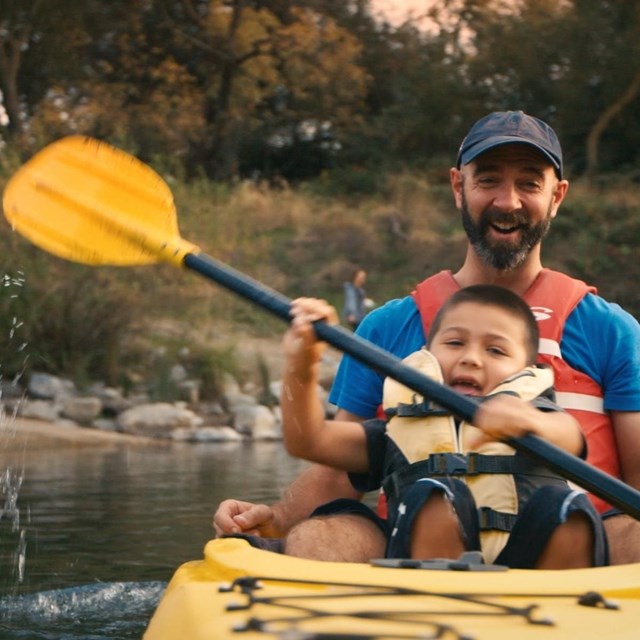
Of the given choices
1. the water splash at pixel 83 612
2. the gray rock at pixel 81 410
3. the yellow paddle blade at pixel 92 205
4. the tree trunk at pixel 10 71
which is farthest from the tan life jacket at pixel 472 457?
the tree trunk at pixel 10 71

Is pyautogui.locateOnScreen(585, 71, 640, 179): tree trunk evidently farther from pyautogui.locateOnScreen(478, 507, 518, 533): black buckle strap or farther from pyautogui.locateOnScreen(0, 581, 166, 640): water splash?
pyautogui.locateOnScreen(478, 507, 518, 533): black buckle strap

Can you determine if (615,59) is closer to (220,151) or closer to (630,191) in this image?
(630,191)

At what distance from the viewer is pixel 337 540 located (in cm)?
282

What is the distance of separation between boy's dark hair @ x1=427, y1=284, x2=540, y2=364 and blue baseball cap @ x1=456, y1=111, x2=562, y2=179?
1.33 feet

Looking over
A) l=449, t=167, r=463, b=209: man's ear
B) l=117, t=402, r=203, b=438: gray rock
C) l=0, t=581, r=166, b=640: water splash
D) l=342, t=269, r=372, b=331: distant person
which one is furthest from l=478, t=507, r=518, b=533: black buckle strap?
l=342, t=269, r=372, b=331: distant person

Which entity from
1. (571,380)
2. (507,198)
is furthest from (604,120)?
(571,380)

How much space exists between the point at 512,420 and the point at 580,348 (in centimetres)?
62

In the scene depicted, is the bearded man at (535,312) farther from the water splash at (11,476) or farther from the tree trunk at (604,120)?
the tree trunk at (604,120)

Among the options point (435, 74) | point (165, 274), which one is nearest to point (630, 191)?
point (435, 74)

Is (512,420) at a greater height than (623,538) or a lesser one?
greater

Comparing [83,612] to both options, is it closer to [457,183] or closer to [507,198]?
[457,183]

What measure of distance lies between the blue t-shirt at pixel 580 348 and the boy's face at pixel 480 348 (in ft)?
0.74

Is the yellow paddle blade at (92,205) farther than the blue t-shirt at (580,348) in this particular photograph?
Yes

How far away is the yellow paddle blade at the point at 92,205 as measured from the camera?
329cm
